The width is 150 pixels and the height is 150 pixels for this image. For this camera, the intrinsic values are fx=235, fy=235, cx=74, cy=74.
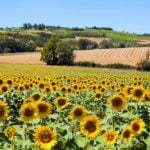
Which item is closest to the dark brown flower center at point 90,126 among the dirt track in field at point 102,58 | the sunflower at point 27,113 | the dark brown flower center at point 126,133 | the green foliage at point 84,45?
the dark brown flower center at point 126,133

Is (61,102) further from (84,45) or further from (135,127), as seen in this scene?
(84,45)

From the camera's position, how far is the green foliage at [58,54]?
210ft

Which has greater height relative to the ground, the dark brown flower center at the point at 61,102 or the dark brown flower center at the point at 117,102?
the dark brown flower center at the point at 117,102

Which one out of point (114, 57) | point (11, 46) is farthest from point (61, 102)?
point (11, 46)

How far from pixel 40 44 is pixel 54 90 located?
124770mm

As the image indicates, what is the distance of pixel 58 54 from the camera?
213 feet

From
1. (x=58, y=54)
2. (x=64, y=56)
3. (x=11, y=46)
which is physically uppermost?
(x=58, y=54)

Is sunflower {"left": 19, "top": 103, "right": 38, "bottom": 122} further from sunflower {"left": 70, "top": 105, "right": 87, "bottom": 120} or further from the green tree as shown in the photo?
the green tree

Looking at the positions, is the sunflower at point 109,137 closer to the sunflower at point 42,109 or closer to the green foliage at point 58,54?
the sunflower at point 42,109

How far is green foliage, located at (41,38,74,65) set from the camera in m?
64.0

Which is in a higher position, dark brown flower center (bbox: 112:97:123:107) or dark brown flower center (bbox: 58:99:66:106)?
dark brown flower center (bbox: 112:97:123:107)

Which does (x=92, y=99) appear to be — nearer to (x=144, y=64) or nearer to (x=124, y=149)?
(x=124, y=149)

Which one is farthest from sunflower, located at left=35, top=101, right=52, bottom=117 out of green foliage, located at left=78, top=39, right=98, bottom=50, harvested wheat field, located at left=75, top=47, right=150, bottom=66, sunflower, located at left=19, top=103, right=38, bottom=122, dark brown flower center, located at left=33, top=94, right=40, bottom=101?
green foliage, located at left=78, top=39, right=98, bottom=50

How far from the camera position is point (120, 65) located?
57.5 meters
